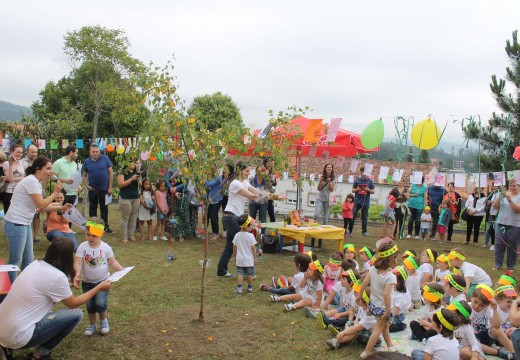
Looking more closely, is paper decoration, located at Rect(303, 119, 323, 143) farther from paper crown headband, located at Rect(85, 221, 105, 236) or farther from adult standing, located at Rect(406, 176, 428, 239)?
paper crown headband, located at Rect(85, 221, 105, 236)

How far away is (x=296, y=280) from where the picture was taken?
640 cm

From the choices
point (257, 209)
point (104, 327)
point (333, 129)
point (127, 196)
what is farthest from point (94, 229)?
point (333, 129)

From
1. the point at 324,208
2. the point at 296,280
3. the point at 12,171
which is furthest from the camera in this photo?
the point at 324,208

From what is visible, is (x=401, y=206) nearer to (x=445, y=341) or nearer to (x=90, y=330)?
(x=445, y=341)

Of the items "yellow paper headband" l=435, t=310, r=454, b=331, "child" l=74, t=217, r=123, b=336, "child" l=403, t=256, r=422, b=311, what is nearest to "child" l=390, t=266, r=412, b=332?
"child" l=403, t=256, r=422, b=311

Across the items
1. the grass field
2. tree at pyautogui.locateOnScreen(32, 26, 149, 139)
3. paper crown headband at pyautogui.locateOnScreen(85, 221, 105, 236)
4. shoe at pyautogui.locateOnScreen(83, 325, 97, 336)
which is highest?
tree at pyautogui.locateOnScreen(32, 26, 149, 139)

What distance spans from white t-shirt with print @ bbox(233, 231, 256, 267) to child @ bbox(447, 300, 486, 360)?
9.29 ft

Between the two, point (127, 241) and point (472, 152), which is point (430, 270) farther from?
point (472, 152)

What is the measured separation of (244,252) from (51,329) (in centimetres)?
304

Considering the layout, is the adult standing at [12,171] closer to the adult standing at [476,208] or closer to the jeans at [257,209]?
the jeans at [257,209]

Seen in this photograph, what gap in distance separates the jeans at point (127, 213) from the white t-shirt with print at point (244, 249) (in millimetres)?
3798

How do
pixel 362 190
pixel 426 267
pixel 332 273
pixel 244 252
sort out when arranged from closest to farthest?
pixel 332 273, pixel 244 252, pixel 426 267, pixel 362 190

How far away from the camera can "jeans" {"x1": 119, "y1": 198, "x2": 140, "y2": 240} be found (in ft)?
30.4

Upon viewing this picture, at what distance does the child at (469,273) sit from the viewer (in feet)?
19.3
